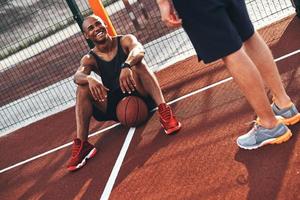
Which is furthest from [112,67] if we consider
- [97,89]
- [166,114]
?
[166,114]

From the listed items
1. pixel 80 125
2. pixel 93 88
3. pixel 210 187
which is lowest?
pixel 210 187

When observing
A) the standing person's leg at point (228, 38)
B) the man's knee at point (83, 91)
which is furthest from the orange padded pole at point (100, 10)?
the standing person's leg at point (228, 38)

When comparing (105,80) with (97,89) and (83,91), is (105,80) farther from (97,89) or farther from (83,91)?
(97,89)

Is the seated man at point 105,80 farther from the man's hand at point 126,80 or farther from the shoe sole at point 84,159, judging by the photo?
the man's hand at point 126,80

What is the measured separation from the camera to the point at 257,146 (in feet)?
12.6

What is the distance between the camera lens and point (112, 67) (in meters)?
5.59

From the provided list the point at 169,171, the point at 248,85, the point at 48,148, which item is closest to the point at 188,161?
the point at 169,171

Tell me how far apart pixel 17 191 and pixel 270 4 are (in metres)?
5.19

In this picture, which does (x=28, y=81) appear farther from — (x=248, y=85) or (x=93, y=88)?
(x=248, y=85)

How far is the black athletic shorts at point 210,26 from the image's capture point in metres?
3.27

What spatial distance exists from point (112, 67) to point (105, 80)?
0.66 ft

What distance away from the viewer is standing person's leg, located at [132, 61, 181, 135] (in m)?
5.05

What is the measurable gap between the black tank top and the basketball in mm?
252

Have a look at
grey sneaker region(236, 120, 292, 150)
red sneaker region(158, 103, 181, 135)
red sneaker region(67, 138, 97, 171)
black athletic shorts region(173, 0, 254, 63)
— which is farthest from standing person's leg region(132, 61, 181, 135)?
black athletic shorts region(173, 0, 254, 63)
